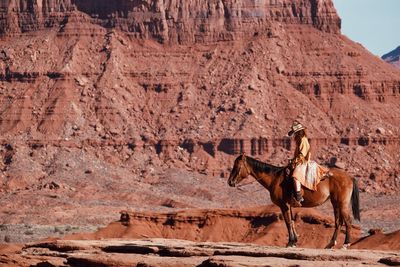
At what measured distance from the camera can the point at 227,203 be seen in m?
127

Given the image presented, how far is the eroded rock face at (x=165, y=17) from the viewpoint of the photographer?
148375 millimetres

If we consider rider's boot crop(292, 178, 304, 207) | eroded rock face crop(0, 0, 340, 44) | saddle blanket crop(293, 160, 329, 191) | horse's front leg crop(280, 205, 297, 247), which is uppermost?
eroded rock face crop(0, 0, 340, 44)

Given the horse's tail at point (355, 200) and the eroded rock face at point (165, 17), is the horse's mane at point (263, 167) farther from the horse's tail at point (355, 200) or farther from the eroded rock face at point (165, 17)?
the eroded rock face at point (165, 17)

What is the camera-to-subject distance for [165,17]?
149 m

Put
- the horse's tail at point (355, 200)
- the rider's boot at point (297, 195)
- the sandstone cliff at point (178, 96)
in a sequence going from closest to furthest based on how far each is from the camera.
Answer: the rider's boot at point (297, 195)
the horse's tail at point (355, 200)
the sandstone cliff at point (178, 96)

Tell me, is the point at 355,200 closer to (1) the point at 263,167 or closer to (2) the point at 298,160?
(2) the point at 298,160

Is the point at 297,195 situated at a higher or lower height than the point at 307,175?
lower

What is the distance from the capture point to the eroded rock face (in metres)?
148

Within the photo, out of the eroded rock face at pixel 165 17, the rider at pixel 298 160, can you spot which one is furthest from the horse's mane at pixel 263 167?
the eroded rock face at pixel 165 17

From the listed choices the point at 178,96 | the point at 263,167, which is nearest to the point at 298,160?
the point at 263,167

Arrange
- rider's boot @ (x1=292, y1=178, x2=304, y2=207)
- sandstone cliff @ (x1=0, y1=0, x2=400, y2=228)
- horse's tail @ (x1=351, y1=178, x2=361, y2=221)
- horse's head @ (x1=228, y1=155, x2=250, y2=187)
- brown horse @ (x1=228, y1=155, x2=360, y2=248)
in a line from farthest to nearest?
sandstone cliff @ (x1=0, y1=0, x2=400, y2=228)
horse's head @ (x1=228, y1=155, x2=250, y2=187)
horse's tail @ (x1=351, y1=178, x2=361, y2=221)
brown horse @ (x1=228, y1=155, x2=360, y2=248)
rider's boot @ (x1=292, y1=178, x2=304, y2=207)

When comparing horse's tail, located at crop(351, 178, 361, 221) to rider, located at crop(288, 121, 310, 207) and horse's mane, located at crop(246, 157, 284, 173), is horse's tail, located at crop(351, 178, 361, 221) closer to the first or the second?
rider, located at crop(288, 121, 310, 207)

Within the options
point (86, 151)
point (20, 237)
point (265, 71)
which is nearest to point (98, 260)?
point (20, 237)

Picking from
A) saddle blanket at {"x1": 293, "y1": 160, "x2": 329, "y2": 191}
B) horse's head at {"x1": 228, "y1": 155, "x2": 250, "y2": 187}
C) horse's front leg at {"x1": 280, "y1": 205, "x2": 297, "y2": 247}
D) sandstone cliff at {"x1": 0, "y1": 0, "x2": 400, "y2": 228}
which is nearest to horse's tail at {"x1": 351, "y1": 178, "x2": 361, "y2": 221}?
saddle blanket at {"x1": 293, "y1": 160, "x2": 329, "y2": 191}
